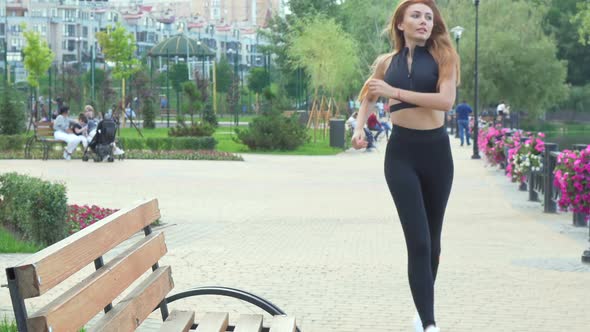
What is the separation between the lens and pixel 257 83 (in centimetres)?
7138

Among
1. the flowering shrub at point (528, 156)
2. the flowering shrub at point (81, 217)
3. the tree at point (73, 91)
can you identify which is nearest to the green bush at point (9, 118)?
A: the flowering shrub at point (528, 156)

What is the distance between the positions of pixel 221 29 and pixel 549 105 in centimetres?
9752

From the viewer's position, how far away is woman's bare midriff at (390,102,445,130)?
577cm

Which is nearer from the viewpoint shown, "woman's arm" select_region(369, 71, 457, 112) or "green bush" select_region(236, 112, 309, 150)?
"woman's arm" select_region(369, 71, 457, 112)

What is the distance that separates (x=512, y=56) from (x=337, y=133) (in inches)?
1194

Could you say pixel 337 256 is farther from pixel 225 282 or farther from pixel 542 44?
pixel 542 44

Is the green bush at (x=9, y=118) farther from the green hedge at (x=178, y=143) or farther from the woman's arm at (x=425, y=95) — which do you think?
the woman's arm at (x=425, y=95)

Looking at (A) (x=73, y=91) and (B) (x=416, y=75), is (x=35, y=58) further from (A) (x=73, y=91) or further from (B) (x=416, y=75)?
(B) (x=416, y=75)

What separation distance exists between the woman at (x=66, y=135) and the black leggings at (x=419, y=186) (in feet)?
76.2

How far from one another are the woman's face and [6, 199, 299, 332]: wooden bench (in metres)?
1.61

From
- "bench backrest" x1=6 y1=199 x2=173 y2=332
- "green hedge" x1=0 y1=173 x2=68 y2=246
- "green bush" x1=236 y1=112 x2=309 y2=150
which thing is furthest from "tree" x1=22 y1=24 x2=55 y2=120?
"bench backrest" x1=6 y1=199 x2=173 y2=332

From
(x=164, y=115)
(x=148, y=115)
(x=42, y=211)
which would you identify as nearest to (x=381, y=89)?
(x=42, y=211)

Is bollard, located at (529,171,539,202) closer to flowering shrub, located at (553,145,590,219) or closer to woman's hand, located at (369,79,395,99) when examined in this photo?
flowering shrub, located at (553,145,590,219)

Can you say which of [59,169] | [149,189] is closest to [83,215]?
[149,189]
